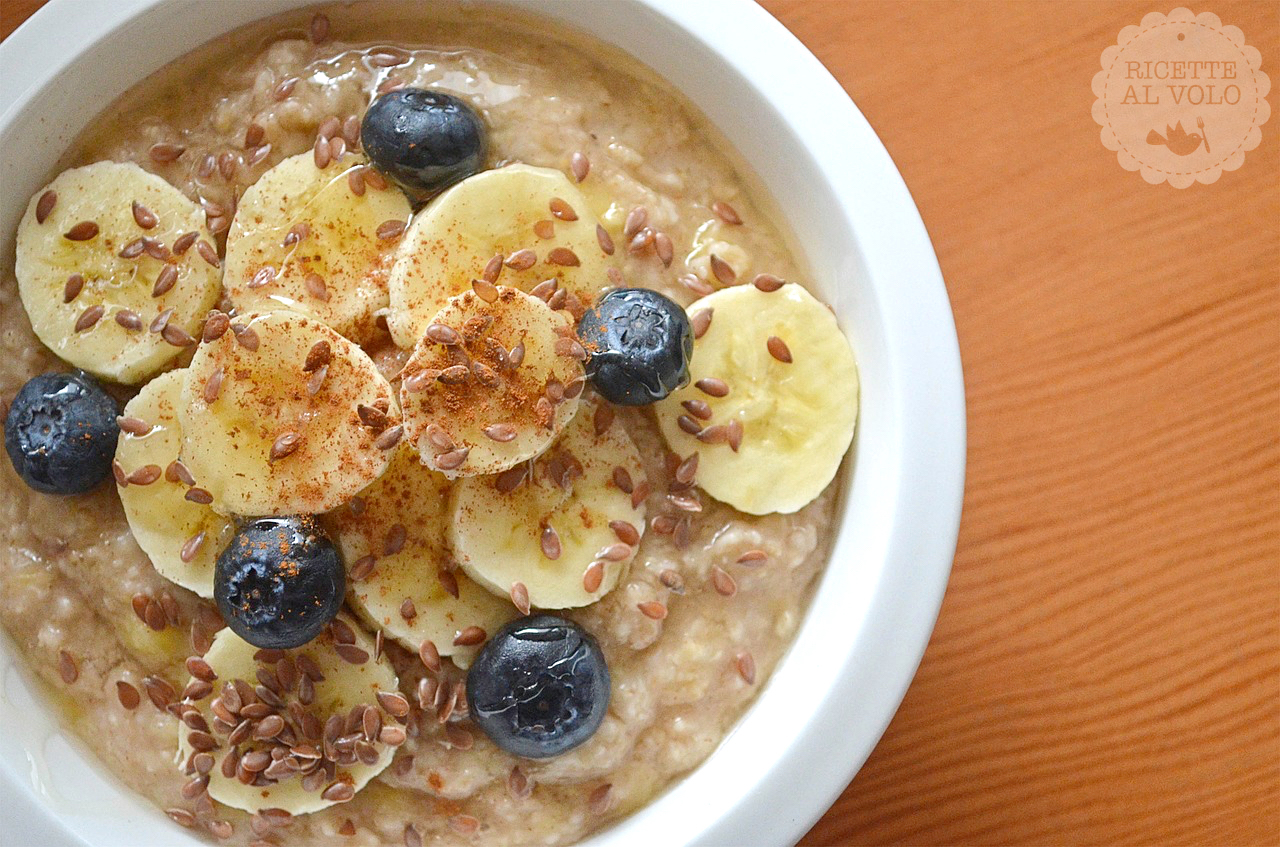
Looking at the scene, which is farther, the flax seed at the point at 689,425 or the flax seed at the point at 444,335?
the flax seed at the point at 689,425

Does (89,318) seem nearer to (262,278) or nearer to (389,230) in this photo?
(262,278)

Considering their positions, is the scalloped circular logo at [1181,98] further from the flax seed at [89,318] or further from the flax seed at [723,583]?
the flax seed at [89,318]

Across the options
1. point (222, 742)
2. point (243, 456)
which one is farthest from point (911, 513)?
point (222, 742)

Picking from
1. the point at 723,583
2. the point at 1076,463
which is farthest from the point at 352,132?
the point at 1076,463

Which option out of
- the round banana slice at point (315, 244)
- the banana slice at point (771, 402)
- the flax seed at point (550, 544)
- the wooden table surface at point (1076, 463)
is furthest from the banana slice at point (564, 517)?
the wooden table surface at point (1076, 463)

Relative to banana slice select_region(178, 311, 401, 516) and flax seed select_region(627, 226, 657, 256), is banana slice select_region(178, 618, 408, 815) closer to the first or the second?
banana slice select_region(178, 311, 401, 516)

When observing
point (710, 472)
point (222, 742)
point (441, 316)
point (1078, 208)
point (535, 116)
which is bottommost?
point (222, 742)

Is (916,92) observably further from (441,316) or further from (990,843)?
(990,843)

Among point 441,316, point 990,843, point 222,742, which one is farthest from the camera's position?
point 990,843
